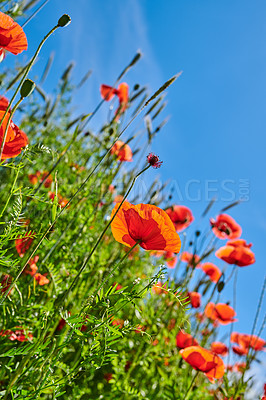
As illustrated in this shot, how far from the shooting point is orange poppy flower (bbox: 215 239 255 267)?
1.72 m

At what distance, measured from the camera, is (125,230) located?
77 cm

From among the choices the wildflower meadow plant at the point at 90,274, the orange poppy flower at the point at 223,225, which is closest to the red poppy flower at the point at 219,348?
the wildflower meadow plant at the point at 90,274

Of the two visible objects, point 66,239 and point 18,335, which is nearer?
point 18,335

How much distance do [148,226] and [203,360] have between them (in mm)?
782

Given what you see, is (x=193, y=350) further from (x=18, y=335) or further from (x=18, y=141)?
(x=18, y=141)

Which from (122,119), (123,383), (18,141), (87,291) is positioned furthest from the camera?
(122,119)

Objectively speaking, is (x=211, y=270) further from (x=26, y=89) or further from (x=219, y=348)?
(x=26, y=89)

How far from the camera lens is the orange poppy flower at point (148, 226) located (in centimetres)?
73

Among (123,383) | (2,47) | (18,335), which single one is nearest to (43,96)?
(2,47)

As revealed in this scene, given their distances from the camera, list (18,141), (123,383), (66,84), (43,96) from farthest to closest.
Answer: (66,84), (43,96), (123,383), (18,141)

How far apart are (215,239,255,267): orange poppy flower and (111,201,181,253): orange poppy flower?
108 cm

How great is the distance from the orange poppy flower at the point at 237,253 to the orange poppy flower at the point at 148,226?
1075 millimetres

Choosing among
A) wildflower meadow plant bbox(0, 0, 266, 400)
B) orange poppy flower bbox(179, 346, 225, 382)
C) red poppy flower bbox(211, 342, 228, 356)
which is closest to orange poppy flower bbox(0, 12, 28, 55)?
wildflower meadow plant bbox(0, 0, 266, 400)

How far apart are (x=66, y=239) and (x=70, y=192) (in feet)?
0.97
